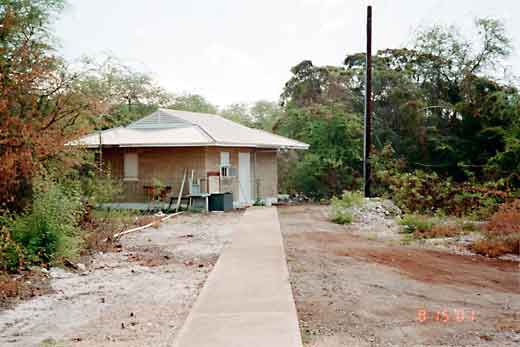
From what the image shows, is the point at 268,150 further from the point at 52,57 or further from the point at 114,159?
the point at 52,57

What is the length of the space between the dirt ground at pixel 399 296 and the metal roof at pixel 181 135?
8.53 metres

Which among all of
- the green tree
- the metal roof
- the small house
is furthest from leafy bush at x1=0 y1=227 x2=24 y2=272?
the green tree

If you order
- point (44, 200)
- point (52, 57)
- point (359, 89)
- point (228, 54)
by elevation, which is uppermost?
point (228, 54)

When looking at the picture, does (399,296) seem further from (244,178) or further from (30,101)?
(244,178)

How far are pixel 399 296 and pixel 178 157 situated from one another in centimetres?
1351

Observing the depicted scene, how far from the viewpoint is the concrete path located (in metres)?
4.91

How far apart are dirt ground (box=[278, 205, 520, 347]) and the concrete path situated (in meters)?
0.22

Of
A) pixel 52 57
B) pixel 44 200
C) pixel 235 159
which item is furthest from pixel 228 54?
pixel 44 200

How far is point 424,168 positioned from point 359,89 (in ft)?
22.8

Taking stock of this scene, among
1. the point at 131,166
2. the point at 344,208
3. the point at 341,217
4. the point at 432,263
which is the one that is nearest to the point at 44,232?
the point at 432,263

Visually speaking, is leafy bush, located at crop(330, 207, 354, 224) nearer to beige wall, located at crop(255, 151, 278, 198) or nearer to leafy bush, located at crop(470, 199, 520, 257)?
leafy bush, located at crop(470, 199, 520, 257)

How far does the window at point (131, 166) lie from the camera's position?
773 inches

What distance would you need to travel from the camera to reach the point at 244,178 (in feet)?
70.5

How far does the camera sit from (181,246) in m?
10.6
